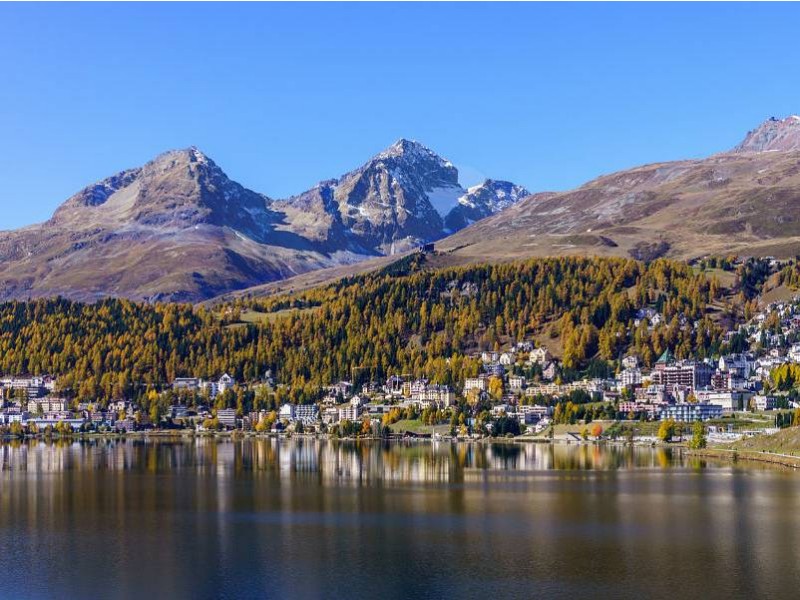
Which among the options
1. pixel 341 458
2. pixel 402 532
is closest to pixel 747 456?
pixel 341 458

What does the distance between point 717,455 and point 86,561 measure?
330 ft

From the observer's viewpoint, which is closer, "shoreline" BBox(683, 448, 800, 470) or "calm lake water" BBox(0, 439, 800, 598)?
"calm lake water" BBox(0, 439, 800, 598)

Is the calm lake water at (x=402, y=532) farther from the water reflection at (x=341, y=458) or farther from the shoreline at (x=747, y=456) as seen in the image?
the shoreline at (x=747, y=456)

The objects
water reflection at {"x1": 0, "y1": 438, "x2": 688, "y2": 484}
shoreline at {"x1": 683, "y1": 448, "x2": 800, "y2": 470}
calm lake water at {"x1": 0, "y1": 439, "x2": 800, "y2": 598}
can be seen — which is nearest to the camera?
calm lake water at {"x1": 0, "y1": 439, "x2": 800, "y2": 598}

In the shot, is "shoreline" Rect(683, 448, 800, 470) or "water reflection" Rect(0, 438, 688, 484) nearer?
"shoreline" Rect(683, 448, 800, 470)

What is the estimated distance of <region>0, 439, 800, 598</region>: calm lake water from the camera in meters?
60.6

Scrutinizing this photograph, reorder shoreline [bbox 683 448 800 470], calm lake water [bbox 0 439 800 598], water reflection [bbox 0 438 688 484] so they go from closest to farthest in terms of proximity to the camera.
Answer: calm lake water [bbox 0 439 800 598] → shoreline [bbox 683 448 800 470] → water reflection [bbox 0 438 688 484]

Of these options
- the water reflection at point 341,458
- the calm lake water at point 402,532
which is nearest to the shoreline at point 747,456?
the water reflection at point 341,458

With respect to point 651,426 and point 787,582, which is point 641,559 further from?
point 651,426

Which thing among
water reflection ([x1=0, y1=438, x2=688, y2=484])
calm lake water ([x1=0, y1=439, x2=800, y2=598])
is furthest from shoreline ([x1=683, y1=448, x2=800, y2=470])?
calm lake water ([x1=0, y1=439, x2=800, y2=598])

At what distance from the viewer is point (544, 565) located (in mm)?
65250

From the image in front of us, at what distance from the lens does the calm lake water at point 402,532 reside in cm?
6059

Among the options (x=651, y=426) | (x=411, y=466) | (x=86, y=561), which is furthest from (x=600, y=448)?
(x=86, y=561)

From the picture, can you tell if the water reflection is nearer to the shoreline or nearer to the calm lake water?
the calm lake water
